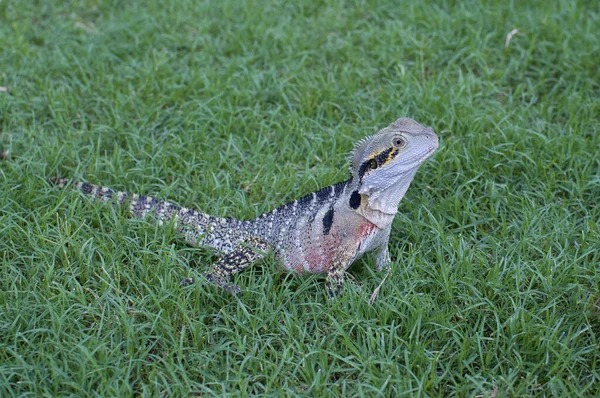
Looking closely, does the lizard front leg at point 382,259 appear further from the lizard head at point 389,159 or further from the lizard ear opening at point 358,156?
the lizard ear opening at point 358,156

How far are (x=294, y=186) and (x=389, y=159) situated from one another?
3.97ft

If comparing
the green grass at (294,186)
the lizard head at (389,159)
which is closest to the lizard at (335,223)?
the lizard head at (389,159)

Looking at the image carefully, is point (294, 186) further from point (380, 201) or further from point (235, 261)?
point (380, 201)

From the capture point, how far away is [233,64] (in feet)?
20.5

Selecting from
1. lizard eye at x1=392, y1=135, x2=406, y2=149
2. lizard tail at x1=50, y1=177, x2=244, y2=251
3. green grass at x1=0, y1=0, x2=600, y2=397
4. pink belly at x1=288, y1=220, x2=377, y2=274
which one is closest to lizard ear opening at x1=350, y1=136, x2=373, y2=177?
lizard eye at x1=392, y1=135, x2=406, y2=149

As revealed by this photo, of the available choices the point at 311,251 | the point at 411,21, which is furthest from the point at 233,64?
the point at 311,251

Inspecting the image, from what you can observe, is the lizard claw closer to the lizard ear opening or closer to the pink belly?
the pink belly

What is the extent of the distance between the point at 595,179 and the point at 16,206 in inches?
158

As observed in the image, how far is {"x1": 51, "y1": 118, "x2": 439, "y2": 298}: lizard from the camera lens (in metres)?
4.01

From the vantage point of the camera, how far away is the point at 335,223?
4.19m

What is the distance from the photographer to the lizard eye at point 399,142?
3977 mm

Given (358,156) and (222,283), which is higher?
(358,156)

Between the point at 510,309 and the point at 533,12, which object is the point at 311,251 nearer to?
the point at 510,309

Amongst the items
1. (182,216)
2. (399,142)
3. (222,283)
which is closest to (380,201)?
(399,142)
